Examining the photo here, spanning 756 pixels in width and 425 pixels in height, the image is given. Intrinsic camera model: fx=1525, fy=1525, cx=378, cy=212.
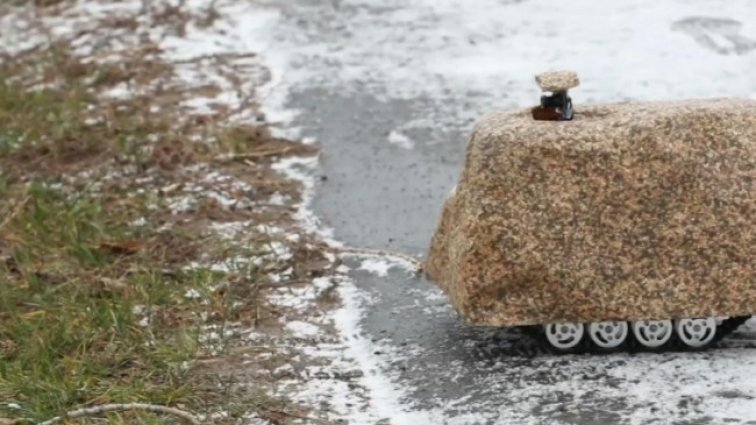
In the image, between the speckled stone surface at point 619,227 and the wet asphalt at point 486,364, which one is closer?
the wet asphalt at point 486,364

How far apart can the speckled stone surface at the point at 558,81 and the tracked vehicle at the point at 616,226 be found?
20cm

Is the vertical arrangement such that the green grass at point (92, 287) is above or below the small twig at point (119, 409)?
below

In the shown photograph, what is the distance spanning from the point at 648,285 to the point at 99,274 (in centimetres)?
258

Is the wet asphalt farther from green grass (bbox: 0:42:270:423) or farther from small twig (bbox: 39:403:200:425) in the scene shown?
small twig (bbox: 39:403:200:425)

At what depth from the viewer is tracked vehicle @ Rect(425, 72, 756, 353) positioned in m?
5.57

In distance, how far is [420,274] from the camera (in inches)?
272

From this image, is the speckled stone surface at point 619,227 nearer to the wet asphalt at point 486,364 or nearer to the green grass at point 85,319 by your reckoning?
the wet asphalt at point 486,364

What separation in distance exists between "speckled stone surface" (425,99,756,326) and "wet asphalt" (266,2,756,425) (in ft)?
0.66

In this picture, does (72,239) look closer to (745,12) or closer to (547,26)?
(547,26)

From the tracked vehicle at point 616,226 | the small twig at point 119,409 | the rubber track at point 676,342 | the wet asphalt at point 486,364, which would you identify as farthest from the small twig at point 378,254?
the small twig at point 119,409

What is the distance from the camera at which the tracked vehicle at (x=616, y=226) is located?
5.57 metres

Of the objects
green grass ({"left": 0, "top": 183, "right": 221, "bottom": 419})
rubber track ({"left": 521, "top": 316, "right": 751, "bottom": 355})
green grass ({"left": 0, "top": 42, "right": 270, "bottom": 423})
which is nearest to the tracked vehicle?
rubber track ({"left": 521, "top": 316, "right": 751, "bottom": 355})

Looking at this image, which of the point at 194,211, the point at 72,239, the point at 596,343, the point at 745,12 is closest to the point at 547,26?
the point at 745,12

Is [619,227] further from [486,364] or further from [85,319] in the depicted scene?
[85,319]
